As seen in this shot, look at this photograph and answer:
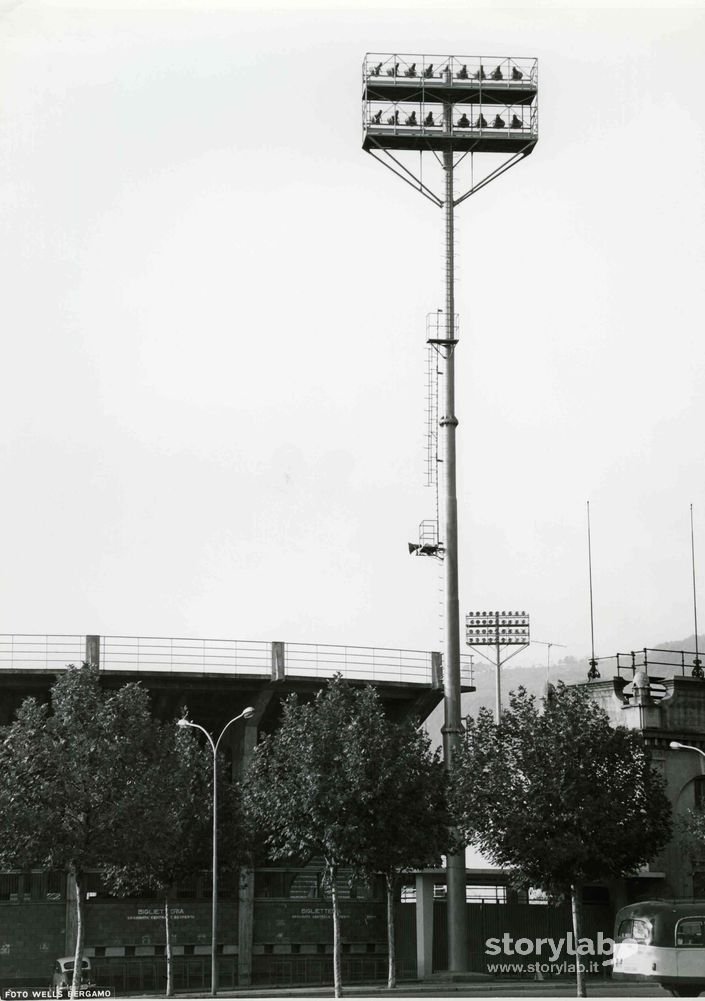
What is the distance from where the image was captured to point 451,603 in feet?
182

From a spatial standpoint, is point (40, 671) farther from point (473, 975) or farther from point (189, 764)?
point (473, 975)

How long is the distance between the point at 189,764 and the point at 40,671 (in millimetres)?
8187

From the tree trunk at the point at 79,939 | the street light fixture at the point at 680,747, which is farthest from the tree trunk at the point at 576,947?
the tree trunk at the point at 79,939

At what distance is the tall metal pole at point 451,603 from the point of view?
5312 cm

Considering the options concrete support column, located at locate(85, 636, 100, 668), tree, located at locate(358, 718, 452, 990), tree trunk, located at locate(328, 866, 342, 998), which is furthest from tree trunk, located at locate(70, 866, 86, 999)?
concrete support column, located at locate(85, 636, 100, 668)

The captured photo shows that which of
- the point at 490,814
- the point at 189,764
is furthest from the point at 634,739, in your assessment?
the point at 189,764

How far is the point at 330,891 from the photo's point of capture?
5575 cm

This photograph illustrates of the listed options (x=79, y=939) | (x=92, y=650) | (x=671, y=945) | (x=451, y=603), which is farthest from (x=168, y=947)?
(x=671, y=945)

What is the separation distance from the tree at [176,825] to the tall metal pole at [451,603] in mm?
8633

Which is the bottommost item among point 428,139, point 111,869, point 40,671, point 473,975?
point 473,975

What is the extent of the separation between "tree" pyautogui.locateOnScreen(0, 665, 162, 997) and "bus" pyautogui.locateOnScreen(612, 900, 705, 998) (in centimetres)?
1742

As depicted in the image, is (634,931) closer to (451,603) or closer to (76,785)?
(451,603)

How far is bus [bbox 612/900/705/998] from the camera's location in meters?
41.7

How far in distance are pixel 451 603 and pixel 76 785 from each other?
16.5m
